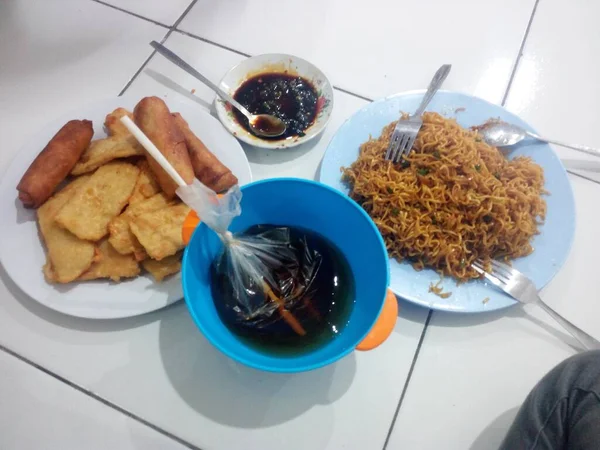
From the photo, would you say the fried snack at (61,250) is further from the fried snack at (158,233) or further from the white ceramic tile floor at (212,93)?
the white ceramic tile floor at (212,93)

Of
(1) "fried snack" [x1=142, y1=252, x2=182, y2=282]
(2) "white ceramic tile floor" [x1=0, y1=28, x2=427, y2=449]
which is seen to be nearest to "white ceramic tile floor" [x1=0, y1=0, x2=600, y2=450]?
(2) "white ceramic tile floor" [x1=0, y1=28, x2=427, y2=449]

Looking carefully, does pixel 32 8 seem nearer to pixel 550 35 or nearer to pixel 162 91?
pixel 162 91

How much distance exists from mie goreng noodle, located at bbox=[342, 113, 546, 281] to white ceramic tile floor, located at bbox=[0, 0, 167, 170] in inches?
30.2

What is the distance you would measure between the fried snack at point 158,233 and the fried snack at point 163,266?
0.03m

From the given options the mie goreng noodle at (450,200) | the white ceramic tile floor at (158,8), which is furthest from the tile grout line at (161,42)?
the mie goreng noodle at (450,200)

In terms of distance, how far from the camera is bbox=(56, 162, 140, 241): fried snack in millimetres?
908

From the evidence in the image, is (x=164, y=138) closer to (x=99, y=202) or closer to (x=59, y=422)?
(x=99, y=202)

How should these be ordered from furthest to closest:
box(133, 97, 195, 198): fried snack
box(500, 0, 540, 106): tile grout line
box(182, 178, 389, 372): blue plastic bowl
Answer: box(500, 0, 540, 106): tile grout line → box(133, 97, 195, 198): fried snack → box(182, 178, 389, 372): blue plastic bowl

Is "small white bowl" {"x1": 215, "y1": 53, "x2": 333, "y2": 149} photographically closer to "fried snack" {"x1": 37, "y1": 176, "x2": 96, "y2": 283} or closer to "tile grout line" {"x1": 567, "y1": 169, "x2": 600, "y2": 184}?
"fried snack" {"x1": 37, "y1": 176, "x2": 96, "y2": 283}

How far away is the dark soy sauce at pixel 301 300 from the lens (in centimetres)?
77

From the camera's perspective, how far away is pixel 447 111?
45.6 inches

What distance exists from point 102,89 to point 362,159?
77 cm

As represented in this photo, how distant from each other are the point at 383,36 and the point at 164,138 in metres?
0.82

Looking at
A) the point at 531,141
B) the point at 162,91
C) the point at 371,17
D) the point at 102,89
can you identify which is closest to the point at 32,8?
the point at 102,89
